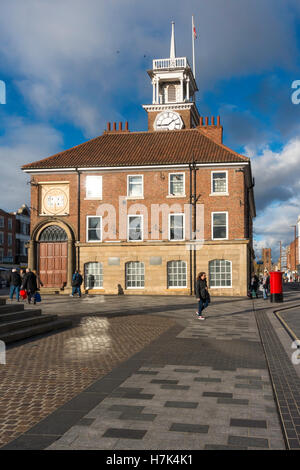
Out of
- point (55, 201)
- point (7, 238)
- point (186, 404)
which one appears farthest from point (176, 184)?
point (7, 238)

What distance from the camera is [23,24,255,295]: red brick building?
1196 inches

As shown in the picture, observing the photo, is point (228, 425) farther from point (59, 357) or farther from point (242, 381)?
point (59, 357)

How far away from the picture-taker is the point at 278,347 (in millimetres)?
10117

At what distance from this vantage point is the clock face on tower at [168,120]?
42.9 metres

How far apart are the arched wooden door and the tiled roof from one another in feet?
16.6

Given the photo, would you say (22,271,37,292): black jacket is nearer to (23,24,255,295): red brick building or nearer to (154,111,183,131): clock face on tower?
(23,24,255,295): red brick building

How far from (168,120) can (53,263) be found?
19516mm

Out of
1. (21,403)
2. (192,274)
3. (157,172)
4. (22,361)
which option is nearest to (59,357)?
(22,361)

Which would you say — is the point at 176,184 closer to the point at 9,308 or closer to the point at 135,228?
the point at 135,228

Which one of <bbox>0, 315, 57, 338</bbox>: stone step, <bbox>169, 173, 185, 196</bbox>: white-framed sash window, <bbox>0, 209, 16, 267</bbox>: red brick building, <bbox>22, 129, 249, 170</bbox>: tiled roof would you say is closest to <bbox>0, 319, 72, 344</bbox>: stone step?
<bbox>0, 315, 57, 338</bbox>: stone step

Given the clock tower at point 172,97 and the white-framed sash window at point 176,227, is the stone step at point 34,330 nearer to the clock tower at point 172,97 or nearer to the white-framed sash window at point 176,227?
the white-framed sash window at point 176,227

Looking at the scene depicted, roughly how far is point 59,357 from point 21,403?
309cm
